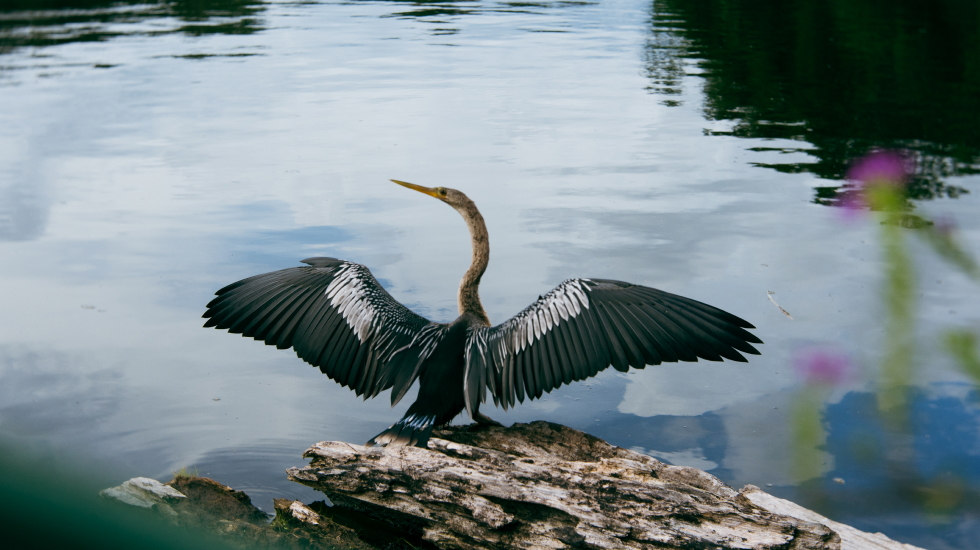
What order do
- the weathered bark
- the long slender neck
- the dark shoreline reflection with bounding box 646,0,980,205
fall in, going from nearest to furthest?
the weathered bark → the long slender neck → the dark shoreline reflection with bounding box 646,0,980,205

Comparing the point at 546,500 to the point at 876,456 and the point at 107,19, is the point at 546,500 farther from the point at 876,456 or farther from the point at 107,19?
the point at 107,19

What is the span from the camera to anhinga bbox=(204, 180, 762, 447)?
370 centimetres

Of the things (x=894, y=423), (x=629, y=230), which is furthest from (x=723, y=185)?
(x=894, y=423)

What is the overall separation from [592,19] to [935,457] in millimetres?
20833

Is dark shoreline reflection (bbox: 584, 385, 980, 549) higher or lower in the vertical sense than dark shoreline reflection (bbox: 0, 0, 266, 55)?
lower

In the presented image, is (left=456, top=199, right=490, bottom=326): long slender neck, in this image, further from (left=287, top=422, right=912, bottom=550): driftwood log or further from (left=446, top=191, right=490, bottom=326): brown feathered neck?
(left=287, top=422, right=912, bottom=550): driftwood log

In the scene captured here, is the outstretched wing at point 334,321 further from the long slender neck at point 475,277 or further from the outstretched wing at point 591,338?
the outstretched wing at point 591,338

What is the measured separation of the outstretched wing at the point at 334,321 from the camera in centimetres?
412

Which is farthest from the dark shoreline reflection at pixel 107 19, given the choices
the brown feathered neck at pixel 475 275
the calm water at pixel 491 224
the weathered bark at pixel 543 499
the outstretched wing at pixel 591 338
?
the weathered bark at pixel 543 499

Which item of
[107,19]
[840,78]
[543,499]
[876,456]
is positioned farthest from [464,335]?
[107,19]

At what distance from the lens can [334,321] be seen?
4.23 metres

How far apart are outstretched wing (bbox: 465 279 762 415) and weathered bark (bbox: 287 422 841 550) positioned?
0.36 metres

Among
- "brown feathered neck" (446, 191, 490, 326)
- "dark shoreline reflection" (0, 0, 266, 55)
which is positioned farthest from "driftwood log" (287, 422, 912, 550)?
"dark shoreline reflection" (0, 0, 266, 55)

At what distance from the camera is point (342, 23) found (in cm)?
2308
